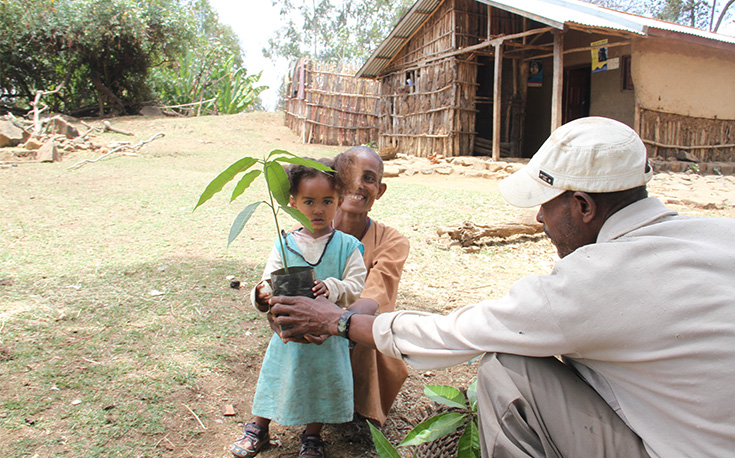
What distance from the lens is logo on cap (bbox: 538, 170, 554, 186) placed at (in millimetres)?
1527

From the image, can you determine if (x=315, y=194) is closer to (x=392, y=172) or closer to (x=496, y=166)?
(x=392, y=172)

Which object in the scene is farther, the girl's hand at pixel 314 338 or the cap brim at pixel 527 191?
the girl's hand at pixel 314 338

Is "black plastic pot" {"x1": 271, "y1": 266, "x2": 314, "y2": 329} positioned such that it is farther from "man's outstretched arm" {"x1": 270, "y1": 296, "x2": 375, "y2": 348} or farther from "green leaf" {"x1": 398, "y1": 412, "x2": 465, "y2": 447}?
"green leaf" {"x1": 398, "y1": 412, "x2": 465, "y2": 447}

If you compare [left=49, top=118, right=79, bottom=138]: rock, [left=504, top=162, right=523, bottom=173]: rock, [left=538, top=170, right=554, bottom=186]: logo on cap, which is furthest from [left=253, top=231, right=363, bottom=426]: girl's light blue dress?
[left=49, top=118, right=79, bottom=138]: rock

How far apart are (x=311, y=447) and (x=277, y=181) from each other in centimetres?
107

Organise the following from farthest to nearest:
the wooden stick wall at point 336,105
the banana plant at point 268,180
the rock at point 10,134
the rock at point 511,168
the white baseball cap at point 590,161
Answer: the wooden stick wall at point 336,105, the rock at point 10,134, the rock at point 511,168, the banana plant at point 268,180, the white baseball cap at point 590,161

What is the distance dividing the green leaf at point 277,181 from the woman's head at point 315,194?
11.3 inches

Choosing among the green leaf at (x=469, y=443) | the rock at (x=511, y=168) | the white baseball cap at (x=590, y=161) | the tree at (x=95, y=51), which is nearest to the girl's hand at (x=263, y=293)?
the green leaf at (x=469, y=443)

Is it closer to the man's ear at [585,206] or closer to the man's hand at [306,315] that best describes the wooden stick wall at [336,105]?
the man's hand at [306,315]

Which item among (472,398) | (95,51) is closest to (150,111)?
(95,51)

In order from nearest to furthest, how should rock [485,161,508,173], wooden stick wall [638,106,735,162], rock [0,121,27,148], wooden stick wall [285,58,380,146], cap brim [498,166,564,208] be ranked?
cap brim [498,166,564,208], wooden stick wall [638,106,735,162], rock [485,161,508,173], rock [0,121,27,148], wooden stick wall [285,58,380,146]

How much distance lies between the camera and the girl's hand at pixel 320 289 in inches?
73.2

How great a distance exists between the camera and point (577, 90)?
12422mm

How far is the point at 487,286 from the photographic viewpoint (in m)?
4.24
